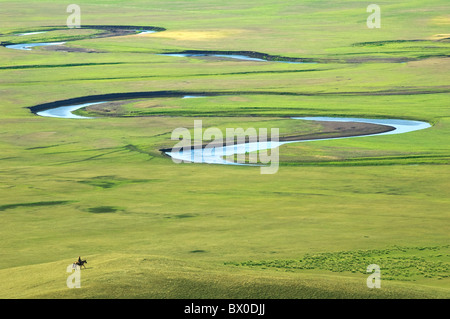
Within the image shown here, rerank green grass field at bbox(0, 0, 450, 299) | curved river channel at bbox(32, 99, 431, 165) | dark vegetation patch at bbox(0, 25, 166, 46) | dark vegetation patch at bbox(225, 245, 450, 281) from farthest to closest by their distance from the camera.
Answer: dark vegetation patch at bbox(0, 25, 166, 46) → curved river channel at bbox(32, 99, 431, 165) → dark vegetation patch at bbox(225, 245, 450, 281) → green grass field at bbox(0, 0, 450, 299)

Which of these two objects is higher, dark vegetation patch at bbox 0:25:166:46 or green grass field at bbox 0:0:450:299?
dark vegetation patch at bbox 0:25:166:46

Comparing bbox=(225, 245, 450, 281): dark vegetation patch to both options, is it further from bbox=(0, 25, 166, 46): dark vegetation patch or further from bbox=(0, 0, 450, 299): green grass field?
bbox=(0, 25, 166, 46): dark vegetation patch

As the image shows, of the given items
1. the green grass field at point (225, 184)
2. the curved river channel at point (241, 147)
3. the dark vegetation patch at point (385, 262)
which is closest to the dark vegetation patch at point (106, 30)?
the green grass field at point (225, 184)

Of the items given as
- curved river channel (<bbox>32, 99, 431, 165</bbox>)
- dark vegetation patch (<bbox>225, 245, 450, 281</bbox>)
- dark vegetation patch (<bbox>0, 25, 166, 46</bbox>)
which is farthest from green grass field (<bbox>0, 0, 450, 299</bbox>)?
dark vegetation patch (<bbox>0, 25, 166, 46</bbox>)

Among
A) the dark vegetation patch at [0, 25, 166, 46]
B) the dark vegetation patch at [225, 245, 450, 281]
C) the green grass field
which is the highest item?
the dark vegetation patch at [0, 25, 166, 46]

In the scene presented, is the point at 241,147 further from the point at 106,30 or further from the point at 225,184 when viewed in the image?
the point at 106,30

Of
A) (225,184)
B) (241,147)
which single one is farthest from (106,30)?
(225,184)

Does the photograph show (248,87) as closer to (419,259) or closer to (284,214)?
(284,214)
